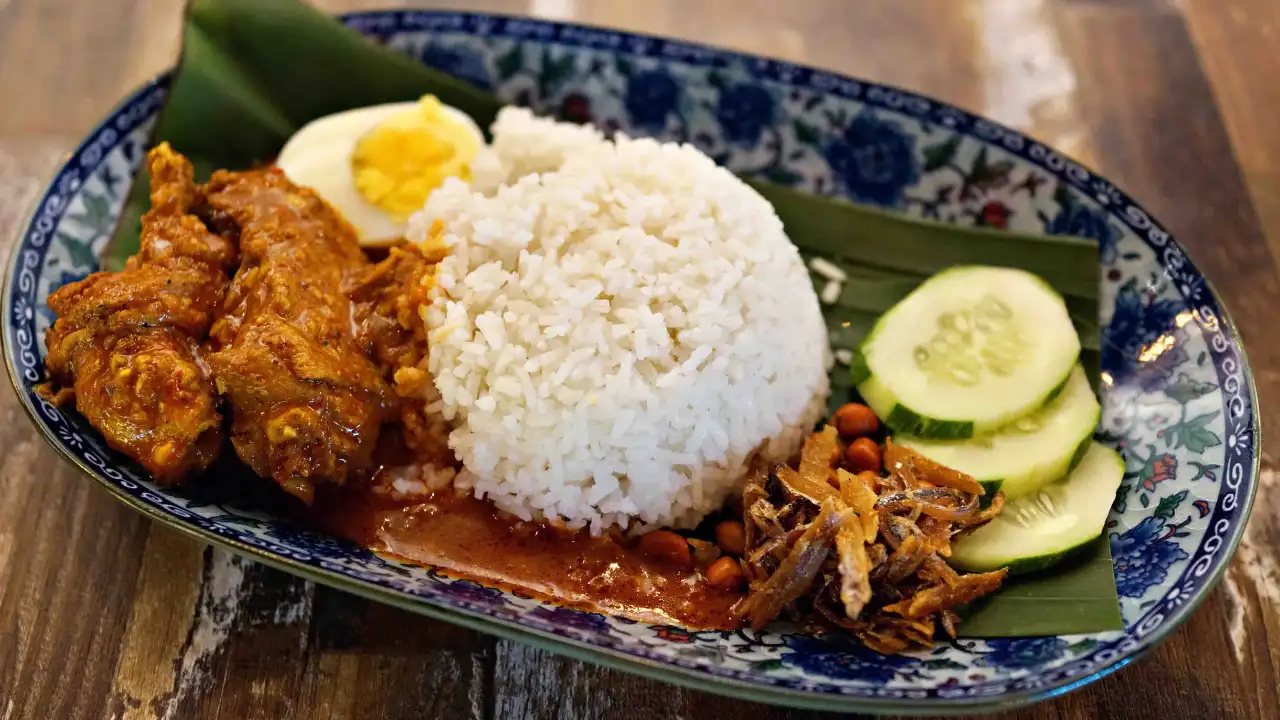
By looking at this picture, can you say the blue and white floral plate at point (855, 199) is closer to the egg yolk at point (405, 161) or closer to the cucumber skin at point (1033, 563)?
the cucumber skin at point (1033, 563)

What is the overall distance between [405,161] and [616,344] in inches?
52.9

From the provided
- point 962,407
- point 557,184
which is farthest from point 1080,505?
point 557,184

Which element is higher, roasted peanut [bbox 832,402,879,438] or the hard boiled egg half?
the hard boiled egg half

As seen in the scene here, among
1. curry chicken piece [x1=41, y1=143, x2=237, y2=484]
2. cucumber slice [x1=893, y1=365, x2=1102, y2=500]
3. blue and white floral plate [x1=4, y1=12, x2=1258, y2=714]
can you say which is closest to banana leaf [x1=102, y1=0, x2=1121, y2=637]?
blue and white floral plate [x1=4, y1=12, x2=1258, y2=714]

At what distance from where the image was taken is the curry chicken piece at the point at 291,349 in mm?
2814

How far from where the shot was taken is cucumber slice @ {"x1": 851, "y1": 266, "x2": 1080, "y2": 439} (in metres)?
3.18

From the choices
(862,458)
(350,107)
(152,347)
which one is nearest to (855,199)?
(862,458)

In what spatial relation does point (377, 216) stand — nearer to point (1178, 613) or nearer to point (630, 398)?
point (630, 398)

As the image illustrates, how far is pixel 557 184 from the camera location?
3.48 metres

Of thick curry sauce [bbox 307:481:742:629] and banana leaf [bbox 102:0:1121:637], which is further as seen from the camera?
banana leaf [bbox 102:0:1121:637]

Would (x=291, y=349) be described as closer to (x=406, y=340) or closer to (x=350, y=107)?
(x=406, y=340)

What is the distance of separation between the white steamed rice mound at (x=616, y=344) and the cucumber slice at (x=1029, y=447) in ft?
1.86

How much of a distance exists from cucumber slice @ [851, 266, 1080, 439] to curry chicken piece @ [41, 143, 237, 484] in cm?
226

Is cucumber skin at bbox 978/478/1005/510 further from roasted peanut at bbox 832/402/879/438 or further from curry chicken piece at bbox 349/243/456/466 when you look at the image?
curry chicken piece at bbox 349/243/456/466
